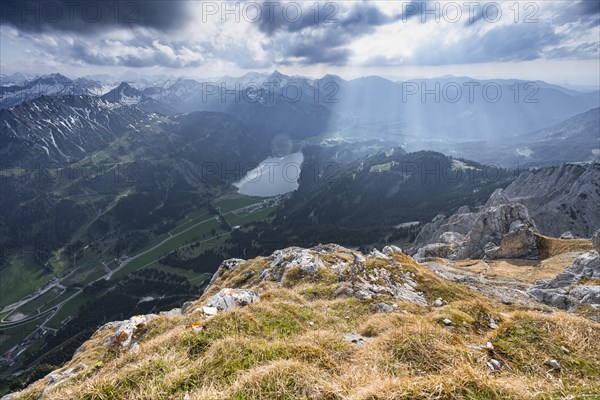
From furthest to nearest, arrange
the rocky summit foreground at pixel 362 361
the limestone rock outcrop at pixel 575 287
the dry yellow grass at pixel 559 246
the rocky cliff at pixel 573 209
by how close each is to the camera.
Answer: the rocky cliff at pixel 573 209 < the dry yellow grass at pixel 559 246 < the limestone rock outcrop at pixel 575 287 < the rocky summit foreground at pixel 362 361

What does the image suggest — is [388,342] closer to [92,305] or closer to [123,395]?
[123,395]

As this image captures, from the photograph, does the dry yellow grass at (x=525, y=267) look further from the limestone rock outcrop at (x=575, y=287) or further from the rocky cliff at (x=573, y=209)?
the rocky cliff at (x=573, y=209)

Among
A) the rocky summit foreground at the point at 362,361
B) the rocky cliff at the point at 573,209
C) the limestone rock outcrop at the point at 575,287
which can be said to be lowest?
the rocky cliff at the point at 573,209

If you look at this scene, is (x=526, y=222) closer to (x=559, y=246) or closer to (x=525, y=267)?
(x=559, y=246)

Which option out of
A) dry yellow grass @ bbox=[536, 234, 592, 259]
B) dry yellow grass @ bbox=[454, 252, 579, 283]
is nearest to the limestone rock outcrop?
dry yellow grass @ bbox=[454, 252, 579, 283]

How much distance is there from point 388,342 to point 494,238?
205 ft


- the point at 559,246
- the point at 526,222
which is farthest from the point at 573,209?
the point at 559,246

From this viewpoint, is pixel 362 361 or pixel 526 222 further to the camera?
pixel 526 222

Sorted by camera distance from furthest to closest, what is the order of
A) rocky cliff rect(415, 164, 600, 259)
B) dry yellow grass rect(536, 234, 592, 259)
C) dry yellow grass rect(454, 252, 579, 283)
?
rocky cliff rect(415, 164, 600, 259)
dry yellow grass rect(536, 234, 592, 259)
dry yellow grass rect(454, 252, 579, 283)

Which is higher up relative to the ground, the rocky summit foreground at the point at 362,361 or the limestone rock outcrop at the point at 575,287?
the rocky summit foreground at the point at 362,361

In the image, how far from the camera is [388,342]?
7.06 meters

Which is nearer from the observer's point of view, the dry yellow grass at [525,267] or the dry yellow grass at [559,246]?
the dry yellow grass at [525,267]

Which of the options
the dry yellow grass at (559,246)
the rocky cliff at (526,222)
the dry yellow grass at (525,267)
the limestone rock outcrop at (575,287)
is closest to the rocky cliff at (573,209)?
the rocky cliff at (526,222)

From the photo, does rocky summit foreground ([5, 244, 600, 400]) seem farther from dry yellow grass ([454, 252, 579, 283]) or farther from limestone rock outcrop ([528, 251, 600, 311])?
dry yellow grass ([454, 252, 579, 283])
